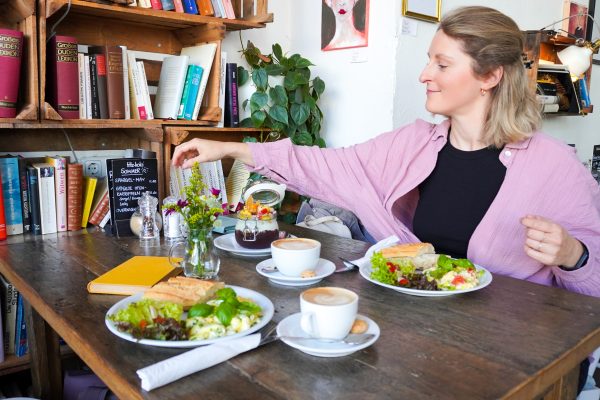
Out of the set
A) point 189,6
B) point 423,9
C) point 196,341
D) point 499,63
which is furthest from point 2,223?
point 423,9

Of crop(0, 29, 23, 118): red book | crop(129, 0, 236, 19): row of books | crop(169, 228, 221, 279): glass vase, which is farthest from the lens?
crop(129, 0, 236, 19): row of books

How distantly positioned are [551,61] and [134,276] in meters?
3.37

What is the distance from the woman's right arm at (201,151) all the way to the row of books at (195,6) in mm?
690

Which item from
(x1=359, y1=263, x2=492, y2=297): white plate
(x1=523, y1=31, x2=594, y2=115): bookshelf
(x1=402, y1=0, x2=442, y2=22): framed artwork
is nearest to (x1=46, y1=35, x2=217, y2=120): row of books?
(x1=402, y1=0, x2=442, y2=22): framed artwork

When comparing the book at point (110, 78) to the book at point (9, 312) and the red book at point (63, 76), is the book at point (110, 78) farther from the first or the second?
the book at point (9, 312)

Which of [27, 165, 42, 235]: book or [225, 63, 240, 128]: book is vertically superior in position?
[225, 63, 240, 128]: book

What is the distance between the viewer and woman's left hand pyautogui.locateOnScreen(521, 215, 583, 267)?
1.16 m

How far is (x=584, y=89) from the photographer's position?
3568 millimetres

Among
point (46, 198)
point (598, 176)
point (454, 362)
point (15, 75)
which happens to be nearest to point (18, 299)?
point (46, 198)

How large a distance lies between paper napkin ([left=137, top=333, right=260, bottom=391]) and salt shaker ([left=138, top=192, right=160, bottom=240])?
0.93 m

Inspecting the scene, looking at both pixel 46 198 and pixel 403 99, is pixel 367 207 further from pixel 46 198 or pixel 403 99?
pixel 46 198

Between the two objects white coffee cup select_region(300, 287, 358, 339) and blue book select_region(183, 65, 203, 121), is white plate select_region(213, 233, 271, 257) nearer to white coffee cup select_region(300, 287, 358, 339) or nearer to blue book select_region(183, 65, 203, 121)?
white coffee cup select_region(300, 287, 358, 339)

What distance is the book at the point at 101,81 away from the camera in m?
1.89

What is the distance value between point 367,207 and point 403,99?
A: 859 mm
